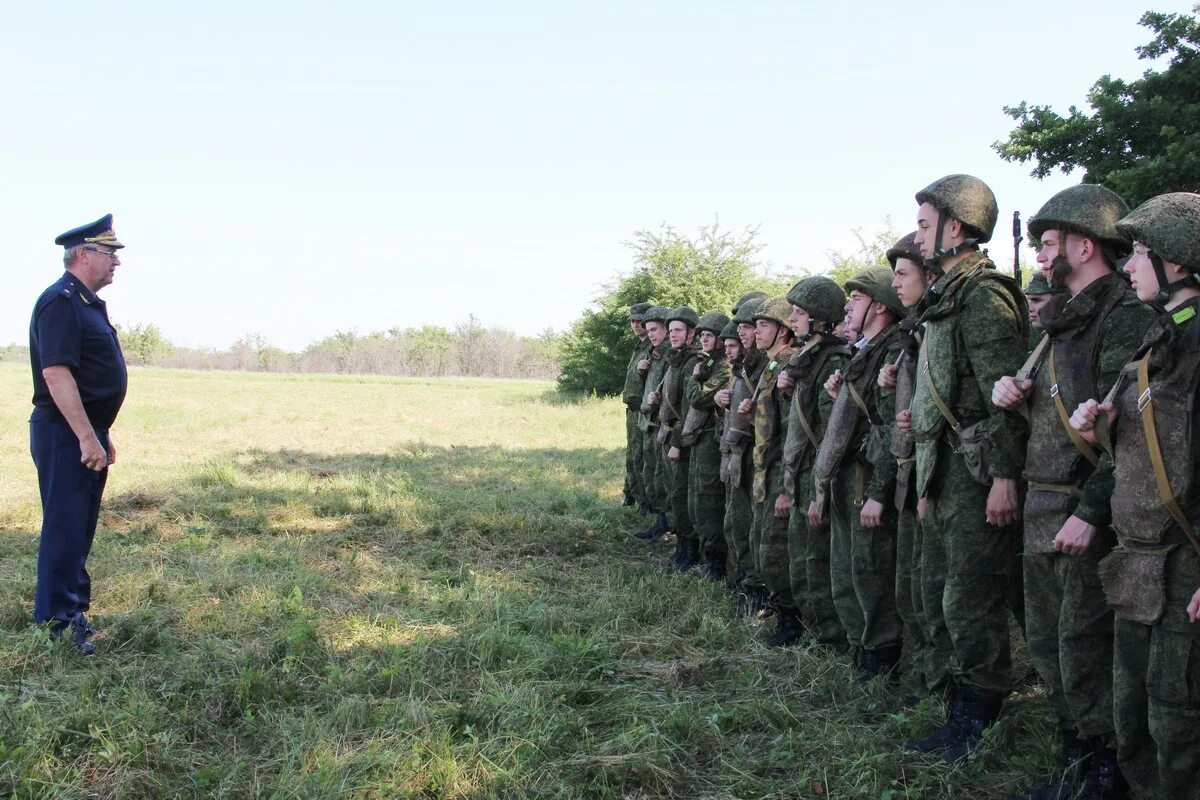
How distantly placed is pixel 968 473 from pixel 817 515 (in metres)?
1.31

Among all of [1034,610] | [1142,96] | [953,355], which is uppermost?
[1142,96]

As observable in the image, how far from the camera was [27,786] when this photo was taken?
11.3 ft

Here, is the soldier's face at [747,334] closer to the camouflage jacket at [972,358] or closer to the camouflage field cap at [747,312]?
the camouflage field cap at [747,312]

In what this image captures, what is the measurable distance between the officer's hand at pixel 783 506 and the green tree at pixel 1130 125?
3.27 m

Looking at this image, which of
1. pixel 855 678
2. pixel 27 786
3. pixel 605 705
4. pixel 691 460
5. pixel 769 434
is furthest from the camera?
pixel 691 460

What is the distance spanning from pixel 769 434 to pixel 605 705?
2.26 m

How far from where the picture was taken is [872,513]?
15.0 feet

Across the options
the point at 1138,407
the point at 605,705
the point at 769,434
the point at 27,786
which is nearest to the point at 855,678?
the point at 605,705

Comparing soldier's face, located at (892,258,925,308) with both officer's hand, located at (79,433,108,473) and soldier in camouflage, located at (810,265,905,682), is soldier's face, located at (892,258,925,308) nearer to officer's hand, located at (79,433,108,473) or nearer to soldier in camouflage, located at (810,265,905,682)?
soldier in camouflage, located at (810,265,905,682)

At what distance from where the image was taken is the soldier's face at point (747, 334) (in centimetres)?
663

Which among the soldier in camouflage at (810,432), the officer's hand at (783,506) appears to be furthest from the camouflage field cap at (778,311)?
the officer's hand at (783,506)

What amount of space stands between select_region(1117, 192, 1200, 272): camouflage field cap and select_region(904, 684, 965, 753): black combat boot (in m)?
2.05

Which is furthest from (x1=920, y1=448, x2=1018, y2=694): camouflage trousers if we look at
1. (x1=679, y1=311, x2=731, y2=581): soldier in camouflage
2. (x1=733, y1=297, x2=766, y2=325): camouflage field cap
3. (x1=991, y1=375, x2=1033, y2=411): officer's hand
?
(x1=679, y1=311, x2=731, y2=581): soldier in camouflage

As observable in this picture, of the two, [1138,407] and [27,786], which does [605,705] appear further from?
[1138,407]
